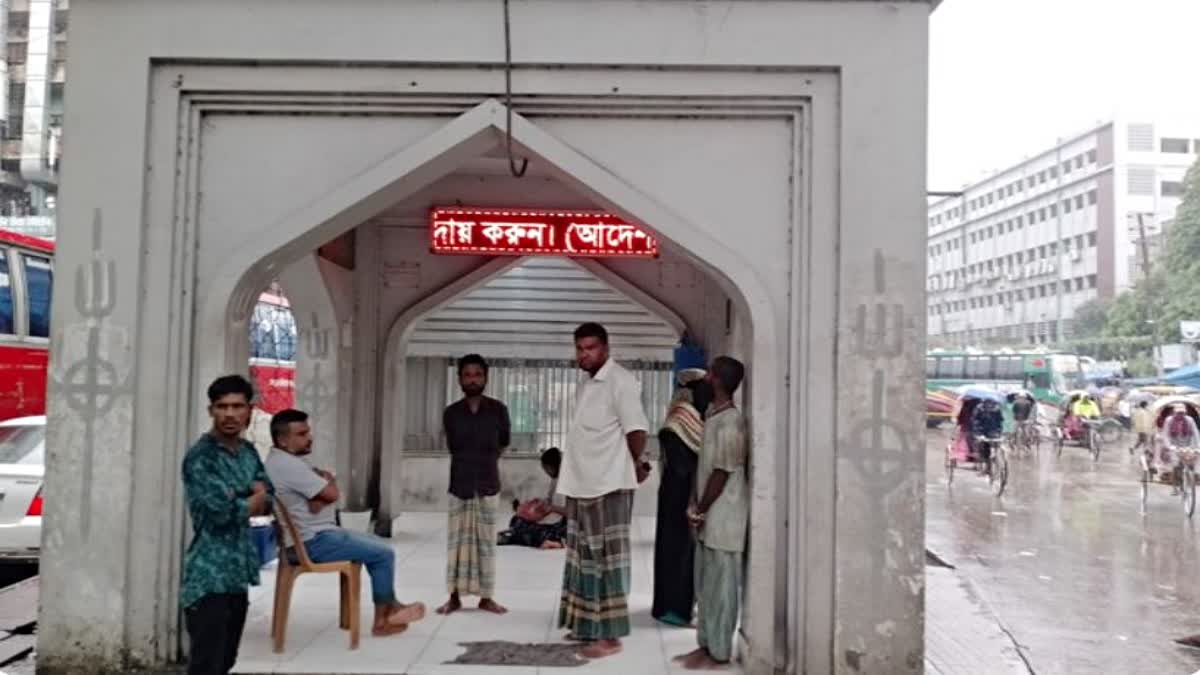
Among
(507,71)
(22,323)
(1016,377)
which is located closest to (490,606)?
(507,71)

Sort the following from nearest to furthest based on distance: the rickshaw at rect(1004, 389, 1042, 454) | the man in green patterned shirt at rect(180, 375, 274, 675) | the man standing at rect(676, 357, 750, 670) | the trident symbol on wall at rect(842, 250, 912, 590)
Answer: the man in green patterned shirt at rect(180, 375, 274, 675), the trident symbol on wall at rect(842, 250, 912, 590), the man standing at rect(676, 357, 750, 670), the rickshaw at rect(1004, 389, 1042, 454)

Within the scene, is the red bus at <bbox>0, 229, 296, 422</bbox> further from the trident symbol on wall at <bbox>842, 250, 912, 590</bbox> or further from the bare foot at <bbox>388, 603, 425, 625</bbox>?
the trident symbol on wall at <bbox>842, 250, 912, 590</bbox>

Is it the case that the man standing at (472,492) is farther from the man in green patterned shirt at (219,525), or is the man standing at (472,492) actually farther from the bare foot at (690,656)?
the man in green patterned shirt at (219,525)

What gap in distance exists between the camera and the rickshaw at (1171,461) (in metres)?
16.3

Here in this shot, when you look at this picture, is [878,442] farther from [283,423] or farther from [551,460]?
[551,460]

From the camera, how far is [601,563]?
5793 mm

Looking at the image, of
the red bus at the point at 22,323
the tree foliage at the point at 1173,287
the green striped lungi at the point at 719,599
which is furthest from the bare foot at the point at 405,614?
the tree foliage at the point at 1173,287

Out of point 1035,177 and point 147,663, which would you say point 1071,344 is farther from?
point 147,663

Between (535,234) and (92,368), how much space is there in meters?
4.68

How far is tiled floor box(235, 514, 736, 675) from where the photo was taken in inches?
218

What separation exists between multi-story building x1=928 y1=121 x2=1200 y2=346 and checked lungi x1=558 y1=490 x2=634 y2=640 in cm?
4924

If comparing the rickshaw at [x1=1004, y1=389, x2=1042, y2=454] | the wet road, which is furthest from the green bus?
the wet road

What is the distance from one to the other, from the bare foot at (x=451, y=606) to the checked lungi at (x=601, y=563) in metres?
1.20

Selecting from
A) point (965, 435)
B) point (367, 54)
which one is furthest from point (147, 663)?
point (965, 435)
